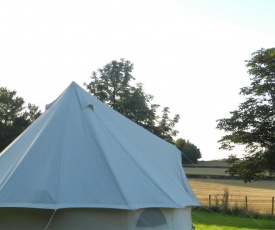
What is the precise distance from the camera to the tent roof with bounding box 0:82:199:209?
7324mm

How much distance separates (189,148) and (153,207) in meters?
46.8

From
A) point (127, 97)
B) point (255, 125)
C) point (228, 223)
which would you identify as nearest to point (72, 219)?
point (228, 223)

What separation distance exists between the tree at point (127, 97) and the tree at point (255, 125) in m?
8.03

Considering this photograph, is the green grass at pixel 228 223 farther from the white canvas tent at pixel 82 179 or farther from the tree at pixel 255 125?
the white canvas tent at pixel 82 179

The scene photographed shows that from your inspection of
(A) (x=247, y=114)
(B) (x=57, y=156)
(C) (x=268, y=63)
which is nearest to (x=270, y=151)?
(A) (x=247, y=114)

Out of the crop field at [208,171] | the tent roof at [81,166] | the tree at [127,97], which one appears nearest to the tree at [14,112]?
the tree at [127,97]

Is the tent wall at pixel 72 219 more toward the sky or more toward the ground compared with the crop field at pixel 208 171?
more toward the ground

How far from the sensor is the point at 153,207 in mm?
7820

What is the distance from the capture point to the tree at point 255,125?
79.8 feet

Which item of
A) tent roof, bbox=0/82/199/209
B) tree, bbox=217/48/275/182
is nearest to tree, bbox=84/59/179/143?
tree, bbox=217/48/275/182

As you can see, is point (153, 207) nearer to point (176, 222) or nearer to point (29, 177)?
point (176, 222)

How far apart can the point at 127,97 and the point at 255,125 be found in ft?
35.5

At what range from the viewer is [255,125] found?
81.4 ft

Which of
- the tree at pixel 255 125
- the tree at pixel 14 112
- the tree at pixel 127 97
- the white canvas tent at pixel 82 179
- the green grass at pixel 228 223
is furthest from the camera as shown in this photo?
the tree at pixel 14 112
